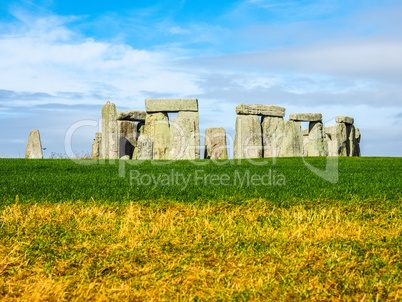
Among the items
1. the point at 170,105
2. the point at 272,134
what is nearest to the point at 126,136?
the point at 170,105

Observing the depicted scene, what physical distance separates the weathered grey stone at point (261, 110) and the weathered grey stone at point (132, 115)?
172 inches

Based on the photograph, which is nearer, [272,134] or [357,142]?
[272,134]

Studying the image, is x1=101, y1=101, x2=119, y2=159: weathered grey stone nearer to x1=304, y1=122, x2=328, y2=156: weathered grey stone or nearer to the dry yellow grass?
x1=304, y1=122, x2=328, y2=156: weathered grey stone

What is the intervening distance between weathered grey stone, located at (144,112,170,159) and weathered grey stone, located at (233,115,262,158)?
290 centimetres

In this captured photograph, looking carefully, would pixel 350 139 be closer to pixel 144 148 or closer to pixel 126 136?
pixel 144 148

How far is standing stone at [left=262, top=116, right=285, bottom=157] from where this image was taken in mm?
18469

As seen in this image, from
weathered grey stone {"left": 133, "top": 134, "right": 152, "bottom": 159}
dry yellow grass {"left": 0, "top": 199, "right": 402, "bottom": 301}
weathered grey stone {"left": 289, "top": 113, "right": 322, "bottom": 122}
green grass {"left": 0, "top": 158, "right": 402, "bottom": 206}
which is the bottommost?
dry yellow grass {"left": 0, "top": 199, "right": 402, "bottom": 301}

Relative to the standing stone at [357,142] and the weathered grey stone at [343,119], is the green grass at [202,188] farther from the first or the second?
the standing stone at [357,142]

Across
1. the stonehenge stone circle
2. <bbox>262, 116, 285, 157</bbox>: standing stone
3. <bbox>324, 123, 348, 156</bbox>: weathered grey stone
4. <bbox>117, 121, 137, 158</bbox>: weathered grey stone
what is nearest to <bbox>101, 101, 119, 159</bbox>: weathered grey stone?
the stonehenge stone circle

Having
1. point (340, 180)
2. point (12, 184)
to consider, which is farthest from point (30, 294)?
point (340, 180)

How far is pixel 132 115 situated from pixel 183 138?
359 cm

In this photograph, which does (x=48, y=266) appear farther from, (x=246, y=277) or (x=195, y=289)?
(x=246, y=277)

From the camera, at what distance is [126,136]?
1870 centimetres

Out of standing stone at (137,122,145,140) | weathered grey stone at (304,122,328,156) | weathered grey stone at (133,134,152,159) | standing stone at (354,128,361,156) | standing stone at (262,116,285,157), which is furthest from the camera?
standing stone at (354,128,361,156)
